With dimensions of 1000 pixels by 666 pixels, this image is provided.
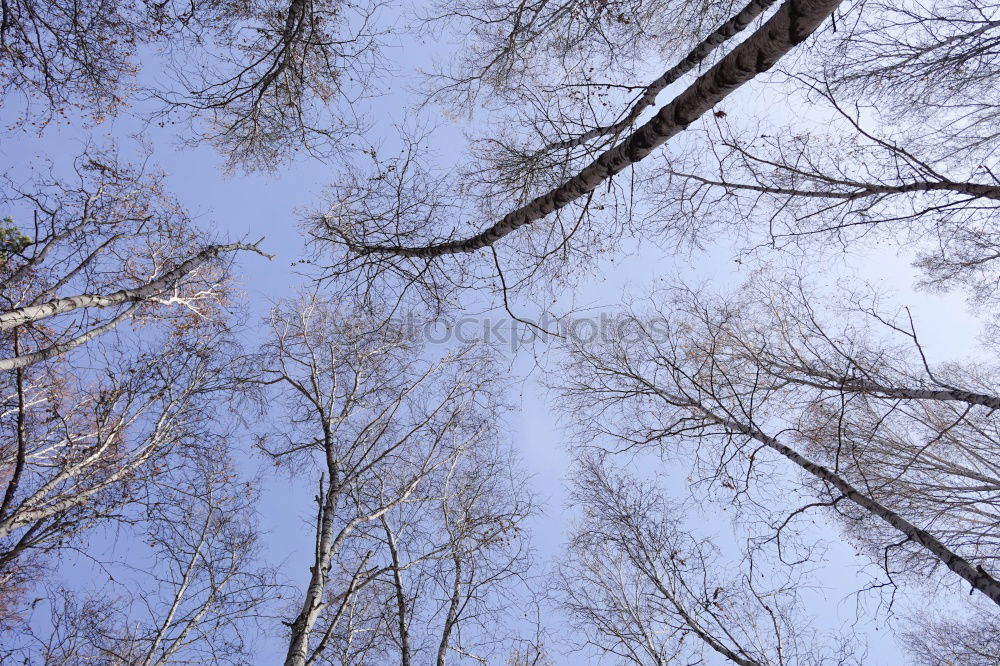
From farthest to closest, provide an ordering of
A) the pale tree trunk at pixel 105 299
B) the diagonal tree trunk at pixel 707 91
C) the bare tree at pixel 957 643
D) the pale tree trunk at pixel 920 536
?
the bare tree at pixel 957 643
the pale tree trunk at pixel 105 299
the pale tree trunk at pixel 920 536
the diagonal tree trunk at pixel 707 91

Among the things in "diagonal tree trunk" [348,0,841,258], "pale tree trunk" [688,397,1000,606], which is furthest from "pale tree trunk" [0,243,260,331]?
"pale tree trunk" [688,397,1000,606]

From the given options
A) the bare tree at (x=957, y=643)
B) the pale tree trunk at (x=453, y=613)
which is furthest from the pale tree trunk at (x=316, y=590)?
the bare tree at (x=957, y=643)

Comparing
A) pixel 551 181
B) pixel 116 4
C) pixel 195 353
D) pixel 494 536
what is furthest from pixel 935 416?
pixel 195 353

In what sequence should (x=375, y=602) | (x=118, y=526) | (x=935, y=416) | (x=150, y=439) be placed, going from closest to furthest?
(x=118, y=526) → (x=150, y=439) → (x=935, y=416) → (x=375, y=602)

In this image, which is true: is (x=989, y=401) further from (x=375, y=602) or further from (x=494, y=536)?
(x=375, y=602)

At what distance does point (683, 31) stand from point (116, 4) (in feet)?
16.4

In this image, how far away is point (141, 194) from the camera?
729cm

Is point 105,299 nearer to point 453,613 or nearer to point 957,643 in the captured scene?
point 453,613

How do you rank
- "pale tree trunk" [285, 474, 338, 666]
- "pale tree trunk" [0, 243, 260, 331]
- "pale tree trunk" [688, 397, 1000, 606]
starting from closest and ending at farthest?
1. "pale tree trunk" [688, 397, 1000, 606]
2. "pale tree trunk" [285, 474, 338, 666]
3. "pale tree trunk" [0, 243, 260, 331]

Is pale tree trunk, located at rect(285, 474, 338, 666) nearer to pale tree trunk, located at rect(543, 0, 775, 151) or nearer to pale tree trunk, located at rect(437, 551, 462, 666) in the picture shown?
pale tree trunk, located at rect(437, 551, 462, 666)

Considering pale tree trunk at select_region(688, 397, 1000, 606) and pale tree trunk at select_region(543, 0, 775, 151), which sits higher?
pale tree trunk at select_region(543, 0, 775, 151)

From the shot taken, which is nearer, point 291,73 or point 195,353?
point 291,73

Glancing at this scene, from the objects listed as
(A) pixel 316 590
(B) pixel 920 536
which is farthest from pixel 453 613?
(B) pixel 920 536

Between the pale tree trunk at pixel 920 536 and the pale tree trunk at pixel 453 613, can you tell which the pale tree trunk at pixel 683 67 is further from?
the pale tree trunk at pixel 453 613
